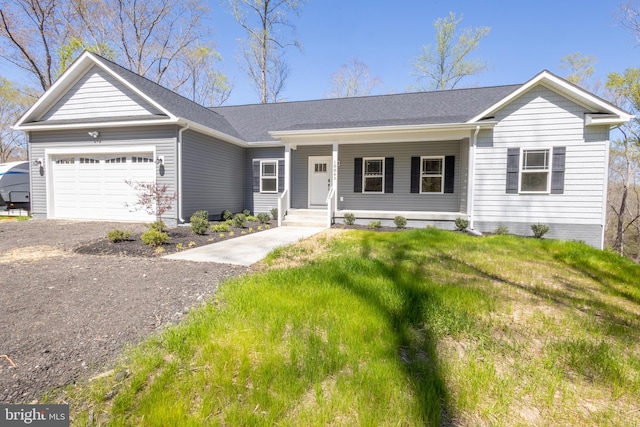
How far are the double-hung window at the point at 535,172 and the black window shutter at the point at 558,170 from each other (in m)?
0.14

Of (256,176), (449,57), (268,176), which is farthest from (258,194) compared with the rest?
(449,57)

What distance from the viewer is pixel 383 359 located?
214 centimetres

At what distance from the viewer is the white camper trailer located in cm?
1353

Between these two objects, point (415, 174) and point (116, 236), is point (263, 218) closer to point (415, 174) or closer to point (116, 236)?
point (116, 236)

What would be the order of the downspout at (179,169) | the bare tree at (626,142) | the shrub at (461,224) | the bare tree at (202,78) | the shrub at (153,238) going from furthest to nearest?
the bare tree at (202,78) < the bare tree at (626,142) < the downspout at (179,169) < the shrub at (461,224) < the shrub at (153,238)

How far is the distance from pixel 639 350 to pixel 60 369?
14.2 ft

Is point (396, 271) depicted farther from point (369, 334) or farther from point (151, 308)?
point (151, 308)

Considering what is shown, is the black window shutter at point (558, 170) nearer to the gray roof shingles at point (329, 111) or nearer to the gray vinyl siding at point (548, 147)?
the gray vinyl siding at point (548, 147)

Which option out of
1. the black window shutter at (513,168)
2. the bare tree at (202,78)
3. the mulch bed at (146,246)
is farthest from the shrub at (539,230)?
the bare tree at (202,78)

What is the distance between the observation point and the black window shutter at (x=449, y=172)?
10719 mm

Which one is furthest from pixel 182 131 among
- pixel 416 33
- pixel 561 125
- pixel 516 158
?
pixel 416 33

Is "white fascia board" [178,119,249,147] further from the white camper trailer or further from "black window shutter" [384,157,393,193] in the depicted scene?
the white camper trailer

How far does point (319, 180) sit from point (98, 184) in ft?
25.5

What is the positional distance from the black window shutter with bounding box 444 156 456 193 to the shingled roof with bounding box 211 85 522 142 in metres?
1.68
